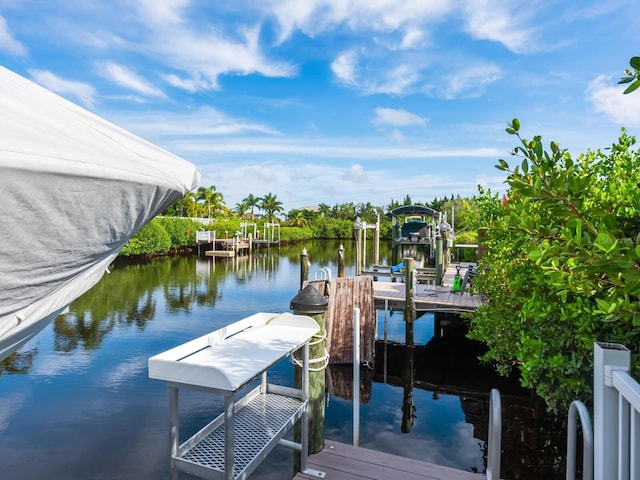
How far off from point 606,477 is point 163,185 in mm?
1863

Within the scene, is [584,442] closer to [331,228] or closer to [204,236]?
[204,236]

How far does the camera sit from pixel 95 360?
26.8 feet

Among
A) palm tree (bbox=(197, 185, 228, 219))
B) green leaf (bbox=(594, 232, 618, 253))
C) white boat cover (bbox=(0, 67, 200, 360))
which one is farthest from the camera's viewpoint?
palm tree (bbox=(197, 185, 228, 219))

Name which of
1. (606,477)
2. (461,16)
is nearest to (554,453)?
(606,477)

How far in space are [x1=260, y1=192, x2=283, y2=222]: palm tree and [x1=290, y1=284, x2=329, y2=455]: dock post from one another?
52.1 metres

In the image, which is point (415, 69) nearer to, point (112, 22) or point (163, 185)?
point (112, 22)

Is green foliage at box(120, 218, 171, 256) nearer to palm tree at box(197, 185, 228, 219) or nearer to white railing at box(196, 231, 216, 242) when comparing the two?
white railing at box(196, 231, 216, 242)

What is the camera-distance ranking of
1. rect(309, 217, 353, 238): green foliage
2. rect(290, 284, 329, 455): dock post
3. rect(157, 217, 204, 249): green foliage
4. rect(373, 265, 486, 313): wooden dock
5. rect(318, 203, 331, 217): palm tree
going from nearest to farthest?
rect(290, 284, 329, 455): dock post < rect(373, 265, 486, 313): wooden dock < rect(157, 217, 204, 249): green foliage < rect(309, 217, 353, 238): green foliage < rect(318, 203, 331, 217): palm tree

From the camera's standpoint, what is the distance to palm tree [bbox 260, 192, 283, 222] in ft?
181

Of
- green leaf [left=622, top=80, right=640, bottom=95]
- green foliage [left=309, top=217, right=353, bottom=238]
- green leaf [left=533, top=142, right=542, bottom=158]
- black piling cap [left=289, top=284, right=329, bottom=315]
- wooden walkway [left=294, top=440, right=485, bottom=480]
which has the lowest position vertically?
wooden walkway [left=294, top=440, right=485, bottom=480]

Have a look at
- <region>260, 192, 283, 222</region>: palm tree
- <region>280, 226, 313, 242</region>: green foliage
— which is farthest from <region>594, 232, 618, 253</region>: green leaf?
<region>260, 192, 283, 222</region>: palm tree

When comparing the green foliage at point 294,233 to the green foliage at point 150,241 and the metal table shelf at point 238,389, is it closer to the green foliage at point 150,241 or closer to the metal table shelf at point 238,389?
the green foliage at point 150,241

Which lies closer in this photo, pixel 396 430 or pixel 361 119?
pixel 396 430

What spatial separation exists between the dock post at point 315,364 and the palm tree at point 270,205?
2053 inches
